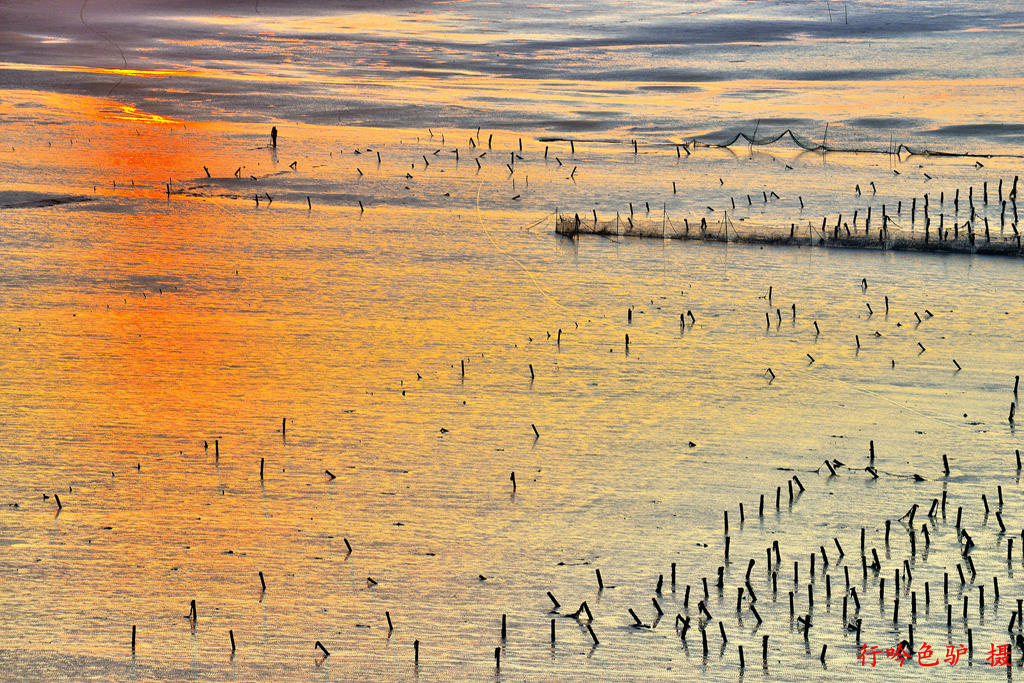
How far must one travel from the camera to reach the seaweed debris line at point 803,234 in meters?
18.1

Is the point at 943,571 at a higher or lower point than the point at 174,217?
lower

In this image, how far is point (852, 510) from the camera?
10562mm

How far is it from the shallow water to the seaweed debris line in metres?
0.37

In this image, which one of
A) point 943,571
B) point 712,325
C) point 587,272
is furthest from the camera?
point 587,272

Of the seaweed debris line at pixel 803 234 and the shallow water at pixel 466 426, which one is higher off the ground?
Result: the seaweed debris line at pixel 803 234

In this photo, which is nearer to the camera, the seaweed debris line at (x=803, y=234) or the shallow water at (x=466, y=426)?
the shallow water at (x=466, y=426)

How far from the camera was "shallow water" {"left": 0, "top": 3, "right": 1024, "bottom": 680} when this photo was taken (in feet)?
29.3

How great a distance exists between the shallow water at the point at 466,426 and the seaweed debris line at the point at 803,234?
37 cm

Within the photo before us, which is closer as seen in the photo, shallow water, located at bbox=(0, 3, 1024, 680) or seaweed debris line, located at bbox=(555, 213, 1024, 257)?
shallow water, located at bbox=(0, 3, 1024, 680)

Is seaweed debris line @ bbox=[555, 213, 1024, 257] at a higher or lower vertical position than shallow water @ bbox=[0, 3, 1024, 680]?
Answer: higher

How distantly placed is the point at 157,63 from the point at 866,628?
3194 centimetres

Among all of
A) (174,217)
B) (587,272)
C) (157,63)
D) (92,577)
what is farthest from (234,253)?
(157,63)

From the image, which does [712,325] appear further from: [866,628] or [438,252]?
[866,628]

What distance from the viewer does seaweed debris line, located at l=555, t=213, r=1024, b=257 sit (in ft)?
59.3
